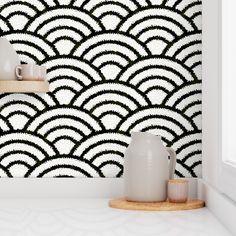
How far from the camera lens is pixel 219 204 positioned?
154 centimetres

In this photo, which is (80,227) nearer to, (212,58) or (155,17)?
(212,58)

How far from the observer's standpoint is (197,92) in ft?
6.82

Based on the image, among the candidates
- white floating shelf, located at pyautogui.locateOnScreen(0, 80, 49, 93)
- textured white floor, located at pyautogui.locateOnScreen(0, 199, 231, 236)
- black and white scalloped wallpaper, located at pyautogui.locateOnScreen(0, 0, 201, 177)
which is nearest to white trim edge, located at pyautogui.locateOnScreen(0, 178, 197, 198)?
black and white scalloped wallpaper, located at pyautogui.locateOnScreen(0, 0, 201, 177)

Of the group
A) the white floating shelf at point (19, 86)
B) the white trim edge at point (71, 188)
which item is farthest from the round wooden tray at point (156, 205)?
the white floating shelf at point (19, 86)

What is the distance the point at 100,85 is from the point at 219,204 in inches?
29.4

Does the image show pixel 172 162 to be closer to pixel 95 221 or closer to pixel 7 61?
pixel 95 221

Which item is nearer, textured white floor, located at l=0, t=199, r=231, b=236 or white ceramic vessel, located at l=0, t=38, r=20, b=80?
textured white floor, located at l=0, t=199, r=231, b=236

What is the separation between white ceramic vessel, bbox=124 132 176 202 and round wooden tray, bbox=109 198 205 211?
0.11ft

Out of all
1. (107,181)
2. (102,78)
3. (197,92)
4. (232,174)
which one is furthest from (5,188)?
(232,174)

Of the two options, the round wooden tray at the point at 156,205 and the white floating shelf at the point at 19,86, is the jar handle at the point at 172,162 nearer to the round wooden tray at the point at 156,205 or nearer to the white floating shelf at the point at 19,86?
the round wooden tray at the point at 156,205

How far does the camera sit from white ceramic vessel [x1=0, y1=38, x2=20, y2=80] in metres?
1.98

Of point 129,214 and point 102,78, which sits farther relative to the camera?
point 102,78

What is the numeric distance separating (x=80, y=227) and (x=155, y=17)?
38.4 inches

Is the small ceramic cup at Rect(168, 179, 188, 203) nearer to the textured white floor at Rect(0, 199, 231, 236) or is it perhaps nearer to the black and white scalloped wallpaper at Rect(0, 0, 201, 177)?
the textured white floor at Rect(0, 199, 231, 236)
